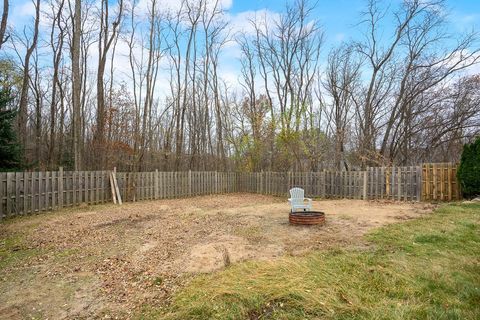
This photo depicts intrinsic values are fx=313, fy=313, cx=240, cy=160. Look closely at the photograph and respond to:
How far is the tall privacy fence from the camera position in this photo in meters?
9.26

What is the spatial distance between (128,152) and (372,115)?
1490cm

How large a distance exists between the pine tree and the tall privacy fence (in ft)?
12.9

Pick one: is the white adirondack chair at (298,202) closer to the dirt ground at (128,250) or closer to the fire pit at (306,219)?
the dirt ground at (128,250)

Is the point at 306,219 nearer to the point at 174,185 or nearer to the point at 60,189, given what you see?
the point at 60,189

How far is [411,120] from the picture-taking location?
61.7 feet

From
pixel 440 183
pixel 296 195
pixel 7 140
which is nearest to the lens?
pixel 296 195

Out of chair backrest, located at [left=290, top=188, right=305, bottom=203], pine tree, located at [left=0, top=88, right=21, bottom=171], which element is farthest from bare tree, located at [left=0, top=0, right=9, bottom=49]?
chair backrest, located at [left=290, top=188, right=305, bottom=203]

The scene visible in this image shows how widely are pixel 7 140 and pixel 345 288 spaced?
558 inches

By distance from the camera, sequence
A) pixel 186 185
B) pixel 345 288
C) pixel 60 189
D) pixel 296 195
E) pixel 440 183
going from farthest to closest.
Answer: pixel 186 185, pixel 440 183, pixel 60 189, pixel 296 195, pixel 345 288

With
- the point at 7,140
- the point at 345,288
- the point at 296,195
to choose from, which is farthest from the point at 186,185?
the point at 345,288

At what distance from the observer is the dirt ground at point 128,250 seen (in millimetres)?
3541

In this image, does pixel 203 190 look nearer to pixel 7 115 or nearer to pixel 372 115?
pixel 7 115

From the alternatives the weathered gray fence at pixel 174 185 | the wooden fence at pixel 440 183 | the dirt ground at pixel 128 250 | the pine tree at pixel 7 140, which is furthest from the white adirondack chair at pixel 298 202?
the pine tree at pixel 7 140

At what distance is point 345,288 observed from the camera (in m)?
3.43
